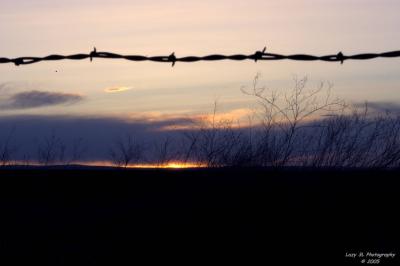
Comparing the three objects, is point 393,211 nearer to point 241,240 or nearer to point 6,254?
point 241,240

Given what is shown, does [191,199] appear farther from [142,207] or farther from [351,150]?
[351,150]

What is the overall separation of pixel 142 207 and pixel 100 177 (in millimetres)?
817

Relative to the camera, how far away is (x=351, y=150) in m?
6.55

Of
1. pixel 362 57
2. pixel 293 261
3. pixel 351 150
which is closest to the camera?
pixel 293 261

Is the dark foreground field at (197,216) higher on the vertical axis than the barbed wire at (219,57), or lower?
lower

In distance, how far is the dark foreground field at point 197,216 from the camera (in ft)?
13.3

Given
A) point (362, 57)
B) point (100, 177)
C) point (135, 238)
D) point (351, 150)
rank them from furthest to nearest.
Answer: point (351, 150), point (100, 177), point (362, 57), point (135, 238)

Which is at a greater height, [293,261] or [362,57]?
[362,57]

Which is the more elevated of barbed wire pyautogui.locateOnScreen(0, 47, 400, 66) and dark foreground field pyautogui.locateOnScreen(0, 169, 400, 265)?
barbed wire pyautogui.locateOnScreen(0, 47, 400, 66)

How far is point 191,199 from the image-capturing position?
4902 millimetres

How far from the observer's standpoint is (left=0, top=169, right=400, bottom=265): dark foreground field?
4066 mm

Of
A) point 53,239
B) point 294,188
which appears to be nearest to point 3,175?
point 53,239

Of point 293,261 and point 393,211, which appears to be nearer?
point 293,261

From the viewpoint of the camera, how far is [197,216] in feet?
15.0
